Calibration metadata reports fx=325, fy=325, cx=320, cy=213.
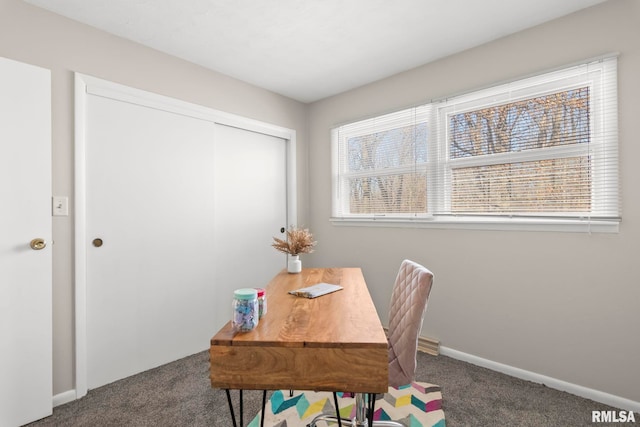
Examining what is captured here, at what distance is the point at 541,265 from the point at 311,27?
7.38 feet

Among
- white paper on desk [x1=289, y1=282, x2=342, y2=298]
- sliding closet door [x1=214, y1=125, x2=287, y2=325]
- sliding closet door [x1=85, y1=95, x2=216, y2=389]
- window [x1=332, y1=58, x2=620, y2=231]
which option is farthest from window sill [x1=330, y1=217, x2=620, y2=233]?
sliding closet door [x1=85, y1=95, x2=216, y2=389]

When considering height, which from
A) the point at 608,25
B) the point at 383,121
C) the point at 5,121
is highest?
the point at 608,25

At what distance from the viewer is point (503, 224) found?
7.72 ft

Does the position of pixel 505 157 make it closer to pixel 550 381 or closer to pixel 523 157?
pixel 523 157

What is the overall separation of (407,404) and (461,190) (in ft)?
5.29

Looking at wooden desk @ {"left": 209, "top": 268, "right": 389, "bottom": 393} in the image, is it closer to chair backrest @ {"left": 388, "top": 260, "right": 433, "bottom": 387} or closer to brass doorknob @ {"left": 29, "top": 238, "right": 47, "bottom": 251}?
chair backrest @ {"left": 388, "top": 260, "right": 433, "bottom": 387}

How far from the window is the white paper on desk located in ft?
4.40

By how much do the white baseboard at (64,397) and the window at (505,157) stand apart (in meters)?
2.57

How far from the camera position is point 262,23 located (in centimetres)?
216

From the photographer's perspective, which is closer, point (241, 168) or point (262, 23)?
point (262, 23)

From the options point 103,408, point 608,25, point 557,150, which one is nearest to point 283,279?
point 103,408

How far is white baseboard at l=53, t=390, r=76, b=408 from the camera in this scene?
6.56 ft

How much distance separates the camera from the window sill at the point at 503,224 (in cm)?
199

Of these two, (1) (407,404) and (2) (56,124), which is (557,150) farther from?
(2) (56,124)
